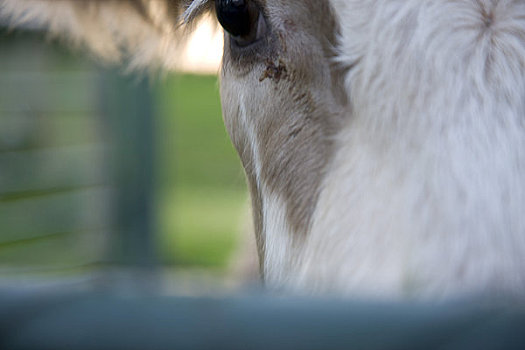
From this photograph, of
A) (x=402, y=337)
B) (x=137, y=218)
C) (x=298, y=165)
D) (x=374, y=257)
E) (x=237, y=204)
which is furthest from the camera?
(x=237, y=204)

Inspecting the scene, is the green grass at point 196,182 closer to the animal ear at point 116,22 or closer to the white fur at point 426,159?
the animal ear at point 116,22

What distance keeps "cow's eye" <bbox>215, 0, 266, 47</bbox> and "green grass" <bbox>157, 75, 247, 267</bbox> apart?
4.10 ft

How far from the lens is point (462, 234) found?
0.91 m

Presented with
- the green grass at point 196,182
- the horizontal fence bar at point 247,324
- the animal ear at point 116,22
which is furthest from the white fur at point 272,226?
the green grass at point 196,182

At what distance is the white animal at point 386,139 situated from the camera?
92cm

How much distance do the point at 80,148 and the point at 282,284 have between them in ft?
11.7

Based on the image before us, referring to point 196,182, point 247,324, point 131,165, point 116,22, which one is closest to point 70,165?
point 131,165

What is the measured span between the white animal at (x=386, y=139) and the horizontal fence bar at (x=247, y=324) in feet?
Result: 1.14

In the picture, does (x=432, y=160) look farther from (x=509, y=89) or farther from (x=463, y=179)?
(x=509, y=89)

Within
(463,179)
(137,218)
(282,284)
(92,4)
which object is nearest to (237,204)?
(137,218)

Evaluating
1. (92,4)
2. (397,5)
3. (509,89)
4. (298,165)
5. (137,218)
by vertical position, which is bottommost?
(137,218)

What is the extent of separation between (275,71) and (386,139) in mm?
397

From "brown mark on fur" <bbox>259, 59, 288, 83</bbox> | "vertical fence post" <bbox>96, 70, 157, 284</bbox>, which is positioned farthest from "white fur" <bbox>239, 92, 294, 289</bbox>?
"vertical fence post" <bbox>96, 70, 157, 284</bbox>

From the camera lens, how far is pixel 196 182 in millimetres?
9633
